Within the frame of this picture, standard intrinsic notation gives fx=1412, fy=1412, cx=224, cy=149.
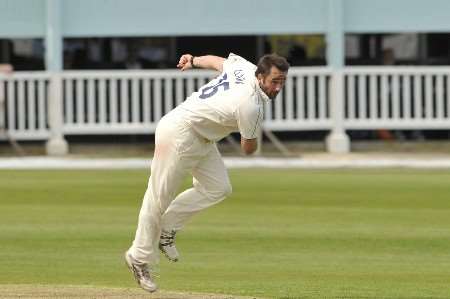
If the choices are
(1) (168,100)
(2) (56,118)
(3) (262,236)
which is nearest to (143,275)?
(3) (262,236)

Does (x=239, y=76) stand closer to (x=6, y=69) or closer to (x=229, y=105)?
(x=229, y=105)

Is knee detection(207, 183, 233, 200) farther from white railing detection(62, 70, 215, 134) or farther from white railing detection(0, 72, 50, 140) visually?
white railing detection(0, 72, 50, 140)

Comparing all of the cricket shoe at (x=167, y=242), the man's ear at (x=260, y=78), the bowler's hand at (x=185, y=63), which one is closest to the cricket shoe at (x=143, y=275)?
the cricket shoe at (x=167, y=242)

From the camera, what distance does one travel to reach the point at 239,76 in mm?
10445

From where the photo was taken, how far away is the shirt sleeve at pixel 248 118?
398 inches

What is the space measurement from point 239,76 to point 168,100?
45.7ft

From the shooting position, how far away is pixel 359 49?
2780 cm

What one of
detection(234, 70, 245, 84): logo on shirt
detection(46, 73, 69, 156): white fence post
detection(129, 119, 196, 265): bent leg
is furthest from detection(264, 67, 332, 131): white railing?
detection(234, 70, 245, 84): logo on shirt

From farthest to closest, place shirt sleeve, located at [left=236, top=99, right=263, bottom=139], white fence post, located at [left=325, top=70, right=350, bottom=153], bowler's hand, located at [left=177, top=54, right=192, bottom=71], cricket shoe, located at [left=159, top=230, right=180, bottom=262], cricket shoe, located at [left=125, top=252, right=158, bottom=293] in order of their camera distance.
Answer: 1. white fence post, located at [left=325, top=70, right=350, bottom=153]
2. bowler's hand, located at [left=177, top=54, right=192, bottom=71]
3. cricket shoe, located at [left=159, top=230, right=180, bottom=262]
4. cricket shoe, located at [left=125, top=252, right=158, bottom=293]
5. shirt sleeve, located at [left=236, top=99, right=263, bottom=139]

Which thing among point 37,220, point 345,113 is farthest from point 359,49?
point 37,220

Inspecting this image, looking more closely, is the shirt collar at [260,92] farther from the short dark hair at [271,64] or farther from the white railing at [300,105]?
the white railing at [300,105]

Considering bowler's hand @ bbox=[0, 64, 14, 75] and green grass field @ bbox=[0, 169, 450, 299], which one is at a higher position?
bowler's hand @ bbox=[0, 64, 14, 75]

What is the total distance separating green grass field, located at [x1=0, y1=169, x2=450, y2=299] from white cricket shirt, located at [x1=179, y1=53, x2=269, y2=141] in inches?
57.6

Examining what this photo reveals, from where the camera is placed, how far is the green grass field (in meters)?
11.9
